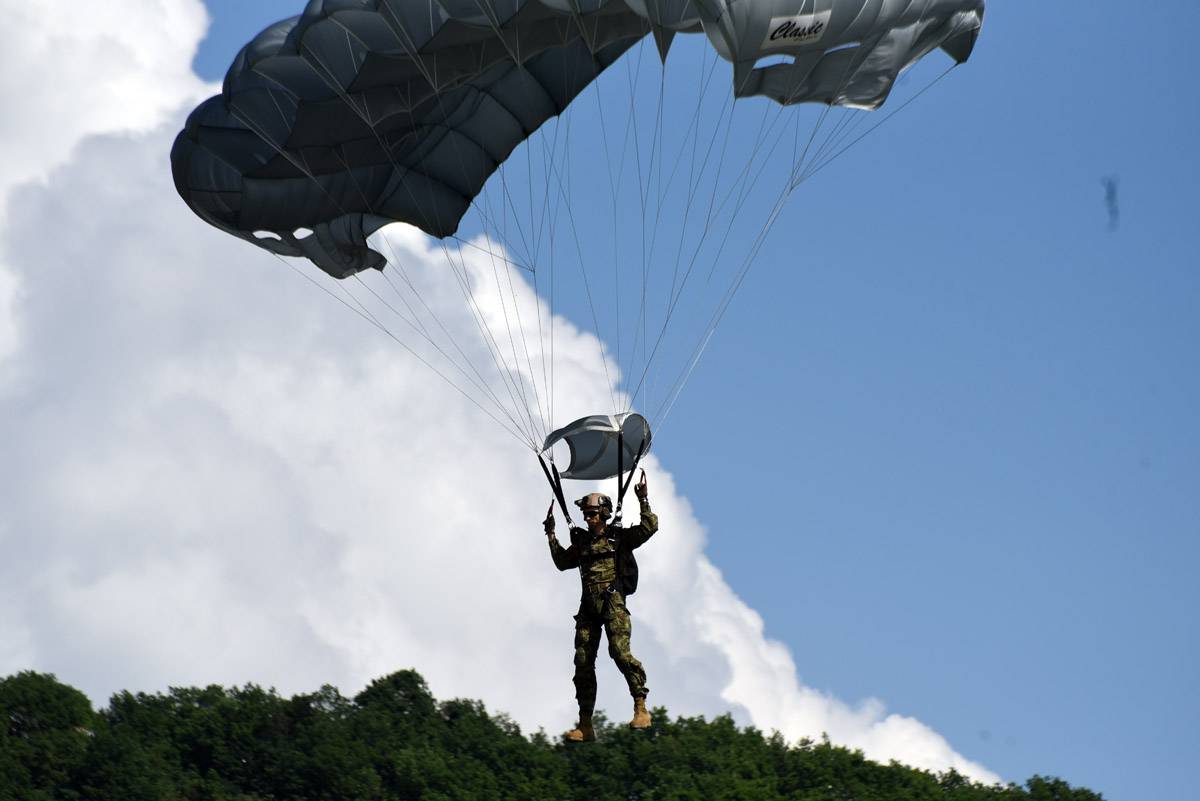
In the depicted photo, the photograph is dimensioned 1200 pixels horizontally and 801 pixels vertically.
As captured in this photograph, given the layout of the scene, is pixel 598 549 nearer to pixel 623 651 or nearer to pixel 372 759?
pixel 623 651

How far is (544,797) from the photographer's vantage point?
51.8 m

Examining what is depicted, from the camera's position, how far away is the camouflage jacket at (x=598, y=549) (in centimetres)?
1853

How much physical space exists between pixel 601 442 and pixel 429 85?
4.52 m

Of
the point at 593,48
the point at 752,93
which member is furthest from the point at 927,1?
the point at 593,48

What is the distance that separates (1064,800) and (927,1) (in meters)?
38.5

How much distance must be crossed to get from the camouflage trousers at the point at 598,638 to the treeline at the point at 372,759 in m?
31.9

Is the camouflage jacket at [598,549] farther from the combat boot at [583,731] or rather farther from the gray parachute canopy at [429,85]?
the gray parachute canopy at [429,85]

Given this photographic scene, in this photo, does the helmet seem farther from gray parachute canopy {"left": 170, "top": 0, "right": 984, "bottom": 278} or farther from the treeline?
the treeline

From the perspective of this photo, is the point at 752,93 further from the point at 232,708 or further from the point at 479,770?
the point at 232,708

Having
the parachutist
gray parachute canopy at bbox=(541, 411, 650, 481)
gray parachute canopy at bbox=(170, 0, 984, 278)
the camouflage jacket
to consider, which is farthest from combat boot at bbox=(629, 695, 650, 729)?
gray parachute canopy at bbox=(170, 0, 984, 278)

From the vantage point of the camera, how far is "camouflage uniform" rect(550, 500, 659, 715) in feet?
61.2

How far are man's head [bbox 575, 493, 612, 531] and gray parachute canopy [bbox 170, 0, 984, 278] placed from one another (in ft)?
14.6

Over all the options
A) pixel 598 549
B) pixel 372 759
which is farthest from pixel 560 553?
pixel 372 759

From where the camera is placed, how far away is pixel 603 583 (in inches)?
737
